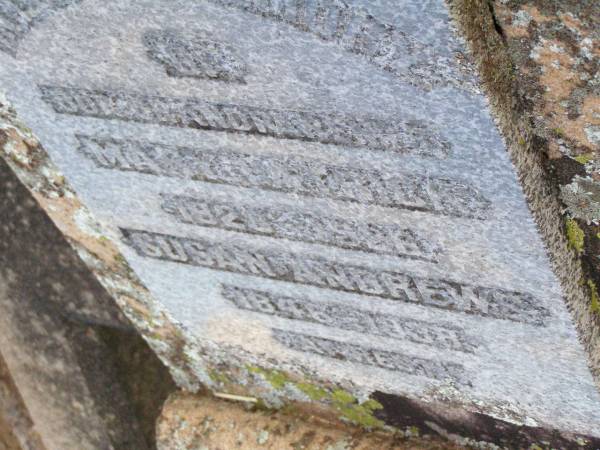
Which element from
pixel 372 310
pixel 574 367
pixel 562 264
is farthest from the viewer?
pixel 372 310

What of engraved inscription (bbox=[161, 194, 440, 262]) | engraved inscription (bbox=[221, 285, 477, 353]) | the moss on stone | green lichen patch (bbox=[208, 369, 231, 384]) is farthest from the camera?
green lichen patch (bbox=[208, 369, 231, 384])

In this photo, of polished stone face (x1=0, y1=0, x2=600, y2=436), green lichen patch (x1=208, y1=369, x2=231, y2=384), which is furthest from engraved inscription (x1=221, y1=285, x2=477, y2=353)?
green lichen patch (x1=208, y1=369, x2=231, y2=384)

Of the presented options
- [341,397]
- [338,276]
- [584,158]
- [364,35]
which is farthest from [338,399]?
[364,35]

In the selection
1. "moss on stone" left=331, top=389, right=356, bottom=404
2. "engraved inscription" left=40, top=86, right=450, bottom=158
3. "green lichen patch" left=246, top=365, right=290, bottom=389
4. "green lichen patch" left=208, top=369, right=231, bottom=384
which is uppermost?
"engraved inscription" left=40, top=86, right=450, bottom=158

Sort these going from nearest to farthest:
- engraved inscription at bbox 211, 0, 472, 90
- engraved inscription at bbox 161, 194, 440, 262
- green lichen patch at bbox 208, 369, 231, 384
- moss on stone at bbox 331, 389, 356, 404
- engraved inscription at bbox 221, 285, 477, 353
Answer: engraved inscription at bbox 211, 0, 472, 90 < engraved inscription at bbox 161, 194, 440, 262 < engraved inscription at bbox 221, 285, 477, 353 < moss on stone at bbox 331, 389, 356, 404 < green lichen patch at bbox 208, 369, 231, 384

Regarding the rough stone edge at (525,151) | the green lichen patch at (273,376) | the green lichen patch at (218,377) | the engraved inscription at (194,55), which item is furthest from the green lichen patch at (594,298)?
the green lichen patch at (218,377)

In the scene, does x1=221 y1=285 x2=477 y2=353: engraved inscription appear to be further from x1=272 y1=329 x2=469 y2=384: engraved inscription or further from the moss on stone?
the moss on stone

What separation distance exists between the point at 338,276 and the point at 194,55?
0.38 m

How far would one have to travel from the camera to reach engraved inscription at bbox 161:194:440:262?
926mm

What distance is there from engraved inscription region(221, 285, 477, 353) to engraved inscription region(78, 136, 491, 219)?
25 centimetres

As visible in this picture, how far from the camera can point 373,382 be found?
4.06ft

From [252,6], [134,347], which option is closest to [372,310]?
[252,6]

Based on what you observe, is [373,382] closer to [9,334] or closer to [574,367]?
[574,367]

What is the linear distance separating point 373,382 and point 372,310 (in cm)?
20
